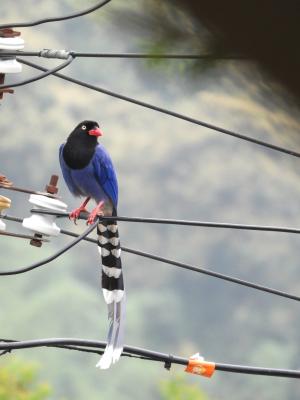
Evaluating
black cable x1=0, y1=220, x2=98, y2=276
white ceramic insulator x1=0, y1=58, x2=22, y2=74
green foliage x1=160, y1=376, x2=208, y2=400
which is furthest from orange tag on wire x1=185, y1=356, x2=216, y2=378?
green foliage x1=160, y1=376, x2=208, y2=400

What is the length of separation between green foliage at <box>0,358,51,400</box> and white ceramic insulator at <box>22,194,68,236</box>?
8.83 m

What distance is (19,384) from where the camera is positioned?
536 inches

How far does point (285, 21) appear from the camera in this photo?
2.25 feet

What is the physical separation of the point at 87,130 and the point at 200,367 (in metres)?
1.47

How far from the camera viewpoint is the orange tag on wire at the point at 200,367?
3545mm

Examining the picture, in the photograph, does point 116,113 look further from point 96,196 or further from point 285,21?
point 285,21

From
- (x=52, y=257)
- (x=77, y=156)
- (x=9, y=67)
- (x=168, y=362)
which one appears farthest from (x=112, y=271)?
(x=9, y=67)

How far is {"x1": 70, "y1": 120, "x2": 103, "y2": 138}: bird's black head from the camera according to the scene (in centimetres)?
456

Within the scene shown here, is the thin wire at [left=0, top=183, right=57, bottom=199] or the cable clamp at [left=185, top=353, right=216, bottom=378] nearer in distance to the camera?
the cable clamp at [left=185, top=353, right=216, bottom=378]

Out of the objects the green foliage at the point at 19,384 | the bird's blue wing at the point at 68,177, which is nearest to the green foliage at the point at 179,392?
the green foliage at the point at 19,384

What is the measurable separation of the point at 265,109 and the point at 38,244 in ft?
11.3

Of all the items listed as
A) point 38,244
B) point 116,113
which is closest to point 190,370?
point 38,244

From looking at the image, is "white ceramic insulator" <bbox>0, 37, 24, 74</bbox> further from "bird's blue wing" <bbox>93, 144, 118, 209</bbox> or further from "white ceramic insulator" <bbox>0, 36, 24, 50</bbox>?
"bird's blue wing" <bbox>93, 144, 118, 209</bbox>

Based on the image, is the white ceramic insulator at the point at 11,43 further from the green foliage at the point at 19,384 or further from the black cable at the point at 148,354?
the green foliage at the point at 19,384
